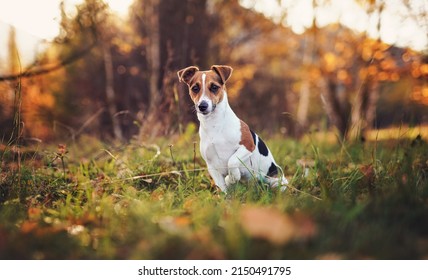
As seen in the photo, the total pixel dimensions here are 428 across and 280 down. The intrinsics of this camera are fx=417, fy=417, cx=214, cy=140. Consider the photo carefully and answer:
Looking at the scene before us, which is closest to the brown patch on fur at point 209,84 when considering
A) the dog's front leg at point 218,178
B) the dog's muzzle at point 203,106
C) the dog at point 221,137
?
the dog at point 221,137

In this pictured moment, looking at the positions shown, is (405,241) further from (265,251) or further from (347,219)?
(265,251)

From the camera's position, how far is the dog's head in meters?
3.39

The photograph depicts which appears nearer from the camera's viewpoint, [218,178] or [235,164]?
[235,164]

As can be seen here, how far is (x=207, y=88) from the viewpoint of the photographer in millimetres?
3500

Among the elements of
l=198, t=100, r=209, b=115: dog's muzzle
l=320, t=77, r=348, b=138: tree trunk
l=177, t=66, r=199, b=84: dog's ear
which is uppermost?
l=177, t=66, r=199, b=84: dog's ear

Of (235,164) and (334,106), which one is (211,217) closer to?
(235,164)

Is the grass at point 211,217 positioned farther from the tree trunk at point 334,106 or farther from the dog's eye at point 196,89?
the tree trunk at point 334,106

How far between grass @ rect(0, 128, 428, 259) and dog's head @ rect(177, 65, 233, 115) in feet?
2.32

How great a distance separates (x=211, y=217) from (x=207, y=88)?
132 centimetres

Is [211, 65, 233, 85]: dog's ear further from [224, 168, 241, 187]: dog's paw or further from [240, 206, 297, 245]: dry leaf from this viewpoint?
[240, 206, 297, 245]: dry leaf

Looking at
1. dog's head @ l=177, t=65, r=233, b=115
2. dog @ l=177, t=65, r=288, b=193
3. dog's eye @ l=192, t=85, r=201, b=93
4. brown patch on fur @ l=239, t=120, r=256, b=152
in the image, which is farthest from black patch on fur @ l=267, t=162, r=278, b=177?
dog's eye @ l=192, t=85, r=201, b=93

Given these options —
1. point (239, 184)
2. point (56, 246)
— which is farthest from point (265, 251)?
point (239, 184)

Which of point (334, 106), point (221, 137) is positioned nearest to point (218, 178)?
point (221, 137)

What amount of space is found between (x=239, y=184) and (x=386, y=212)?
1.37 meters
